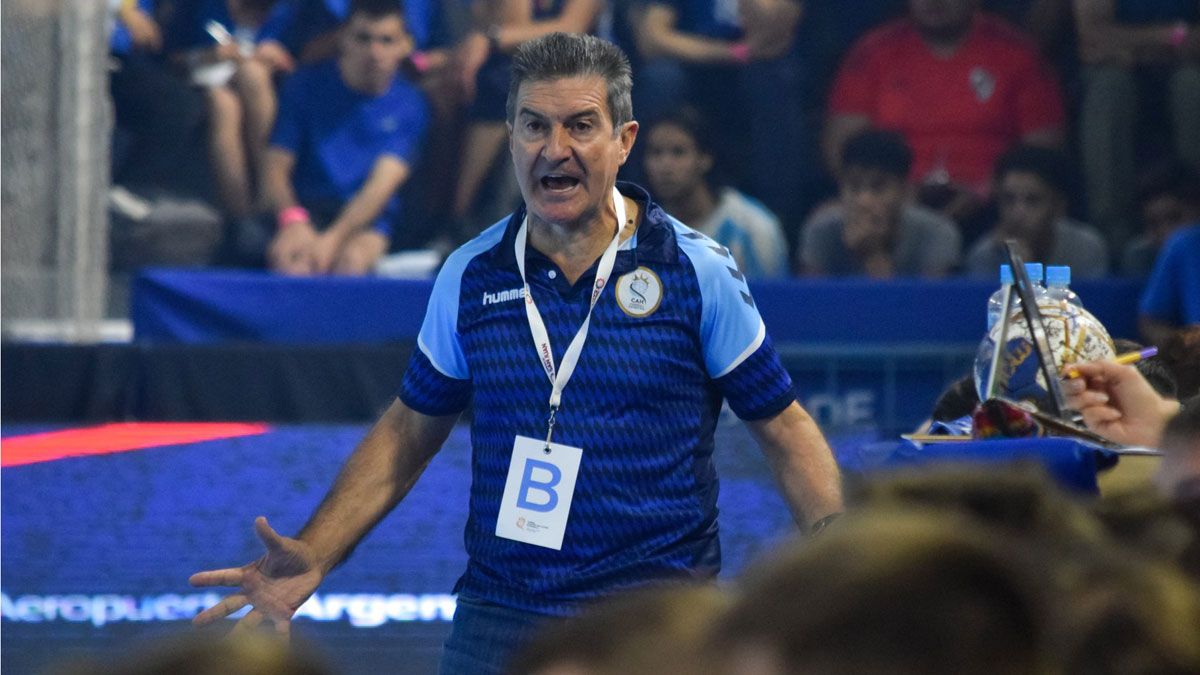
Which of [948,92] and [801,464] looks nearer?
[801,464]

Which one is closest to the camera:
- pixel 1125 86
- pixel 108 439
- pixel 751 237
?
pixel 108 439

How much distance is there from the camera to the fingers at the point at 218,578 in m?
2.95

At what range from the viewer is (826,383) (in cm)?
557

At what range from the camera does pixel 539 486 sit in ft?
9.75

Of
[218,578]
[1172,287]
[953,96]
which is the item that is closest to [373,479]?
[218,578]

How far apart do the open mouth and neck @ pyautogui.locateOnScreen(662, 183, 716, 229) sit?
3.27m

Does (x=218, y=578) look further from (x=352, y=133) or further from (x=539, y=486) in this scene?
(x=352, y=133)

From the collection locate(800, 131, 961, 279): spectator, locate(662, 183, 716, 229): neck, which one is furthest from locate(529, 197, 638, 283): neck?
locate(800, 131, 961, 279): spectator

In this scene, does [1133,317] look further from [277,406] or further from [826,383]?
[277,406]

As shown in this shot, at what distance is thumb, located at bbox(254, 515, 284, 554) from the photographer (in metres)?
2.86

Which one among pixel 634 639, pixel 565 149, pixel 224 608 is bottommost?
pixel 224 608

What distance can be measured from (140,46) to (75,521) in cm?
256

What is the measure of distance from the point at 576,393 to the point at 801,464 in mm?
420

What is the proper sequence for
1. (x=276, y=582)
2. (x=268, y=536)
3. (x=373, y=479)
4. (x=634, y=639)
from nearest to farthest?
(x=634, y=639) → (x=268, y=536) → (x=276, y=582) → (x=373, y=479)
